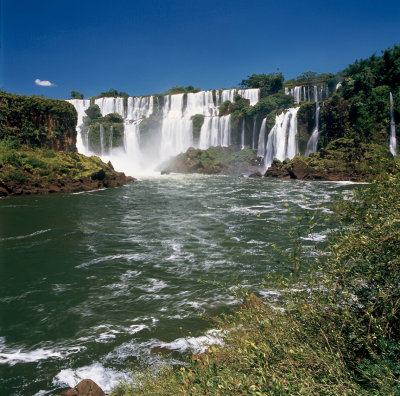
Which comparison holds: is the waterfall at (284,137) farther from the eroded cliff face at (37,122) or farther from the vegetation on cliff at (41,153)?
the eroded cliff face at (37,122)

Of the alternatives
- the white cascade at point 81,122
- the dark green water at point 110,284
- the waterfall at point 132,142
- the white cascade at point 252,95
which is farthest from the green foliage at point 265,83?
the dark green water at point 110,284

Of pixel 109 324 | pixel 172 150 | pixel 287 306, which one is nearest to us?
pixel 287 306

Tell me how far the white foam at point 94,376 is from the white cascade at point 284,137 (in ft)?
144

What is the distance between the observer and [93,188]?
28.5 metres

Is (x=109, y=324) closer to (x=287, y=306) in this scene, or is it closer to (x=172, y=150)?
(x=287, y=306)

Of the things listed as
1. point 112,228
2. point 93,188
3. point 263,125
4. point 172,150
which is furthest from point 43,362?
point 172,150

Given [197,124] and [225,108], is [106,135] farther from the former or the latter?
[225,108]

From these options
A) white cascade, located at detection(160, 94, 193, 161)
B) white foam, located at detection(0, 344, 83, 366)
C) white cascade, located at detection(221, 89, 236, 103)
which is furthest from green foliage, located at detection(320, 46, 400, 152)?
white foam, located at detection(0, 344, 83, 366)

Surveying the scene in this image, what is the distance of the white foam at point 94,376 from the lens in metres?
4.68

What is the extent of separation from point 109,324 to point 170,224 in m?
9.09

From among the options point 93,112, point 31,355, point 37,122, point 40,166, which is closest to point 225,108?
point 93,112

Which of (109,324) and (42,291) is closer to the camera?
(109,324)

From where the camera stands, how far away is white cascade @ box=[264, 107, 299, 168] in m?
44.8

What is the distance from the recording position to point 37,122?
32594 millimetres
